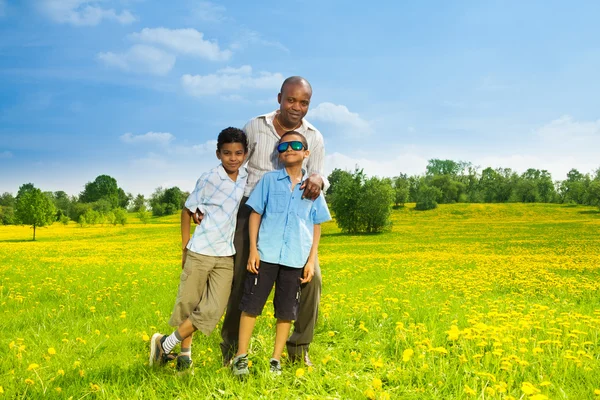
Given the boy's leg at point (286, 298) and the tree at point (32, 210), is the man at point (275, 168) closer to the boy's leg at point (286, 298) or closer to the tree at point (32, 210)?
the boy's leg at point (286, 298)

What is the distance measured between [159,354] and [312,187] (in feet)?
7.66

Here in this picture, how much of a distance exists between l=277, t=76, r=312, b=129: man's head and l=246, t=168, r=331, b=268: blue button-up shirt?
0.53 meters

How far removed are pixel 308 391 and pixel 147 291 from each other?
771 centimetres

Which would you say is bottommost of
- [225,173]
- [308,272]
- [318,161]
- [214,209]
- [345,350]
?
[345,350]

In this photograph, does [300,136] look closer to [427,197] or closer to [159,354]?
[159,354]

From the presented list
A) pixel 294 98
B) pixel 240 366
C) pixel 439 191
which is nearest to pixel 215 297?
pixel 240 366

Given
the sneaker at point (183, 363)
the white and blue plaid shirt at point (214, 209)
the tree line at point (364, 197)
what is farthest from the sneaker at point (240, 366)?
the tree line at point (364, 197)

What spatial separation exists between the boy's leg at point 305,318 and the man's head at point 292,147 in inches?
40.8

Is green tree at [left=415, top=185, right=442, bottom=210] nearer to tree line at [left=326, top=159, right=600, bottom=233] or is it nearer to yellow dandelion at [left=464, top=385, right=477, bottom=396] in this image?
tree line at [left=326, top=159, right=600, bottom=233]

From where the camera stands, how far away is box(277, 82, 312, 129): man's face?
4.39 meters

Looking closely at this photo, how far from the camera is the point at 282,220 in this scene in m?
4.43

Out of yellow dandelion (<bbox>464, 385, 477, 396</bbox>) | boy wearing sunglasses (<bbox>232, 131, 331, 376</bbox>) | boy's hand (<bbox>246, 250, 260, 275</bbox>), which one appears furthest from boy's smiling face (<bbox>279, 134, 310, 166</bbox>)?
yellow dandelion (<bbox>464, 385, 477, 396</bbox>)

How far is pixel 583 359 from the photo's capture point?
4969 mm

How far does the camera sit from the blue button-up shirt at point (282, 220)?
438 cm
